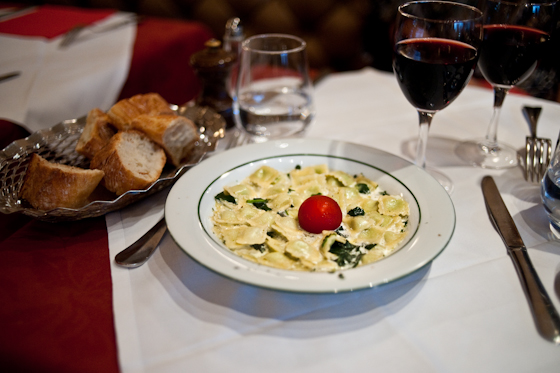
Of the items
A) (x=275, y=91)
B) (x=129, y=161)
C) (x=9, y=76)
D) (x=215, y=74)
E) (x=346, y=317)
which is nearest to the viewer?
(x=346, y=317)

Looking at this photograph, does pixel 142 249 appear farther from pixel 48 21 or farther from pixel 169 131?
pixel 48 21

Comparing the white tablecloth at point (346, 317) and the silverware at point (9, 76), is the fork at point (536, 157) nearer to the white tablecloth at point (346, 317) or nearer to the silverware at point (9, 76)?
the white tablecloth at point (346, 317)

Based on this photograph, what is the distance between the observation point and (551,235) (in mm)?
1006

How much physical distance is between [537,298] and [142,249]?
0.88 m

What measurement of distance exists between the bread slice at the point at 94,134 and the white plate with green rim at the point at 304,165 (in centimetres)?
32

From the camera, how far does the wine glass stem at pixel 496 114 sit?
1.35m

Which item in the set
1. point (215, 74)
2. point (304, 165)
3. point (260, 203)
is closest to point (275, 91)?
point (215, 74)

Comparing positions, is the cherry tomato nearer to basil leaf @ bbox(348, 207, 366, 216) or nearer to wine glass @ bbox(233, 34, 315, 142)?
basil leaf @ bbox(348, 207, 366, 216)

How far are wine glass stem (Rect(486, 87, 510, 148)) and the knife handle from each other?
61 centimetres

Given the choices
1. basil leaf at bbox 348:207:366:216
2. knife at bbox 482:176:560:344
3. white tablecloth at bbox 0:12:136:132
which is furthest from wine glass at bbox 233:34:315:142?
white tablecloth at bbox 0:12:136:132

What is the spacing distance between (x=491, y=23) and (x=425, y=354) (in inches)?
40.8

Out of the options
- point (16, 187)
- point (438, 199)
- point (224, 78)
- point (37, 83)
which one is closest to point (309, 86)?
point (224, 78)

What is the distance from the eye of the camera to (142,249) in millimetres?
946

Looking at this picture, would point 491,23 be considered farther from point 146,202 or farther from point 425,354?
point 146,202
